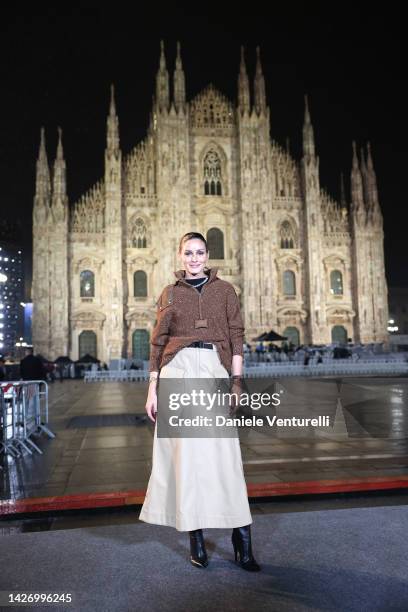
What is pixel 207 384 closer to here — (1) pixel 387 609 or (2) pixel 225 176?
(1) pixel 387 609

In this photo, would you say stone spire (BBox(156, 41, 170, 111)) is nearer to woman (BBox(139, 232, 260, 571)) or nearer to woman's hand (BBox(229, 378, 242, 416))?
woman (BBox(139, 232, 260, 571))

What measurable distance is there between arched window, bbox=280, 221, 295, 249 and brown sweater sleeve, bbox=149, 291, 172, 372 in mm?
37624

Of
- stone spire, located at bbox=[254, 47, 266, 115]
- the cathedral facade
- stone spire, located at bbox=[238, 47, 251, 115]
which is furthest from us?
stone spire, located at bbox=[254, 47, 266, 115]

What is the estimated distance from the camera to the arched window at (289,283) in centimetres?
4000

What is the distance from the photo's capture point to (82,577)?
291 centimetres

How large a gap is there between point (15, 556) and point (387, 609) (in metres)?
2.19

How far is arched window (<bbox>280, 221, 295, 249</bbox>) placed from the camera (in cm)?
4025

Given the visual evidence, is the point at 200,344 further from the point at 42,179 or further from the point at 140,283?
the point at 42,179

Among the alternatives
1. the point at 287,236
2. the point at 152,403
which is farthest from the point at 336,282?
the point at 152,403

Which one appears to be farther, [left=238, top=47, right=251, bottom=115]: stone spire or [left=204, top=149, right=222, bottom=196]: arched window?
[left=204, top=149, right=222, bottom=196]: arched window

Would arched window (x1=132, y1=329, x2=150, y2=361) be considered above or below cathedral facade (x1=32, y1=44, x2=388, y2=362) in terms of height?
below

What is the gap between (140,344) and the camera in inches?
1495

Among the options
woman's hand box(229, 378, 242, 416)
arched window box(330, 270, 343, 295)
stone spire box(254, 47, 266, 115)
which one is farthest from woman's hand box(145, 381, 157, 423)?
stone spire box(254, 47, 266, 115)

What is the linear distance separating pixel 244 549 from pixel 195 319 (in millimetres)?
1400
